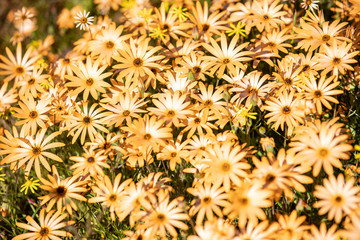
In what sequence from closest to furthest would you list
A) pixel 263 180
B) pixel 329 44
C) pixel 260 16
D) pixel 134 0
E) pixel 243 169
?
pixel 263 180 < pixel 243 169 < pixel 329 44 < pixel 260 16 < pixel 134 0

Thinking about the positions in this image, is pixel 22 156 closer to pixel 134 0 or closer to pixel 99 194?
pixel 99 194

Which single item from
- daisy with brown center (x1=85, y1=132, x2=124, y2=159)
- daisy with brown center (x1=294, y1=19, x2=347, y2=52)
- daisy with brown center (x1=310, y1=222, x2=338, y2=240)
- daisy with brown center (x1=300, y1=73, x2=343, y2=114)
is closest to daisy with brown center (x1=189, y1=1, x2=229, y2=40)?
daisy with brown center (x1=294, y1=19, x2=347, y2=52)

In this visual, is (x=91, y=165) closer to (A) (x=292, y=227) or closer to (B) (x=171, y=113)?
(B) (x=171, y=113)

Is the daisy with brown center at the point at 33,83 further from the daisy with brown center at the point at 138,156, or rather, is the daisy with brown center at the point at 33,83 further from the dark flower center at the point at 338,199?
the dark flower center at the point at 338,199

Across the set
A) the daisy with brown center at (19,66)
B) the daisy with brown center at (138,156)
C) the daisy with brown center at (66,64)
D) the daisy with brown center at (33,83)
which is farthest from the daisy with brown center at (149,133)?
the daisy with brown center at (19,66)

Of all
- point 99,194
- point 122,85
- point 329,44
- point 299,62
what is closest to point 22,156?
point 99,194
